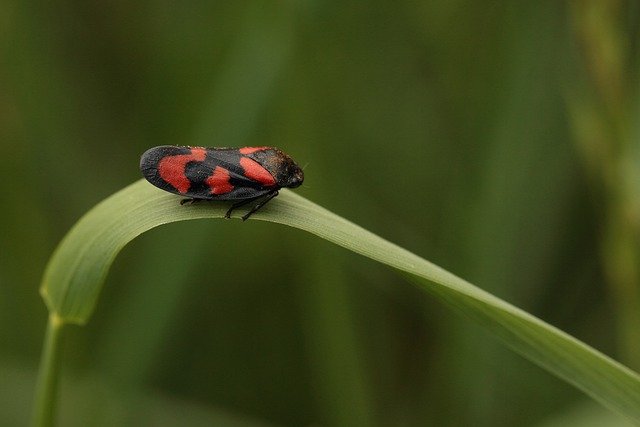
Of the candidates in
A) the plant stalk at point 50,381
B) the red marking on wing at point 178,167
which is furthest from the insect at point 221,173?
the plant stalk at point 50,381

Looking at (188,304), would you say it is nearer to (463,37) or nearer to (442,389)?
(442,389)

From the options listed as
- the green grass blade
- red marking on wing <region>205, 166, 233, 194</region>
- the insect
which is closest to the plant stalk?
the green grass blade

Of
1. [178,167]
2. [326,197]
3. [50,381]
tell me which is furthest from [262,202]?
[326,197]

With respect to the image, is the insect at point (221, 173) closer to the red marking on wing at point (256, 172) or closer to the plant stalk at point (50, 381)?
the red marking on wing at point (256, 172)

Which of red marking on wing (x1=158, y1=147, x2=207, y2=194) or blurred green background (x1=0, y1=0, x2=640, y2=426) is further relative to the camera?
blurred green background (x1=0, y1=0, x2=640, y2=426)

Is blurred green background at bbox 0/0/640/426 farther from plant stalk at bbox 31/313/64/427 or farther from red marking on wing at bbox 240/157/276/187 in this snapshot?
plant stalk at bbox 31/313/64/427

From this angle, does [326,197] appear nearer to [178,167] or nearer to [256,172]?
[256,172]
